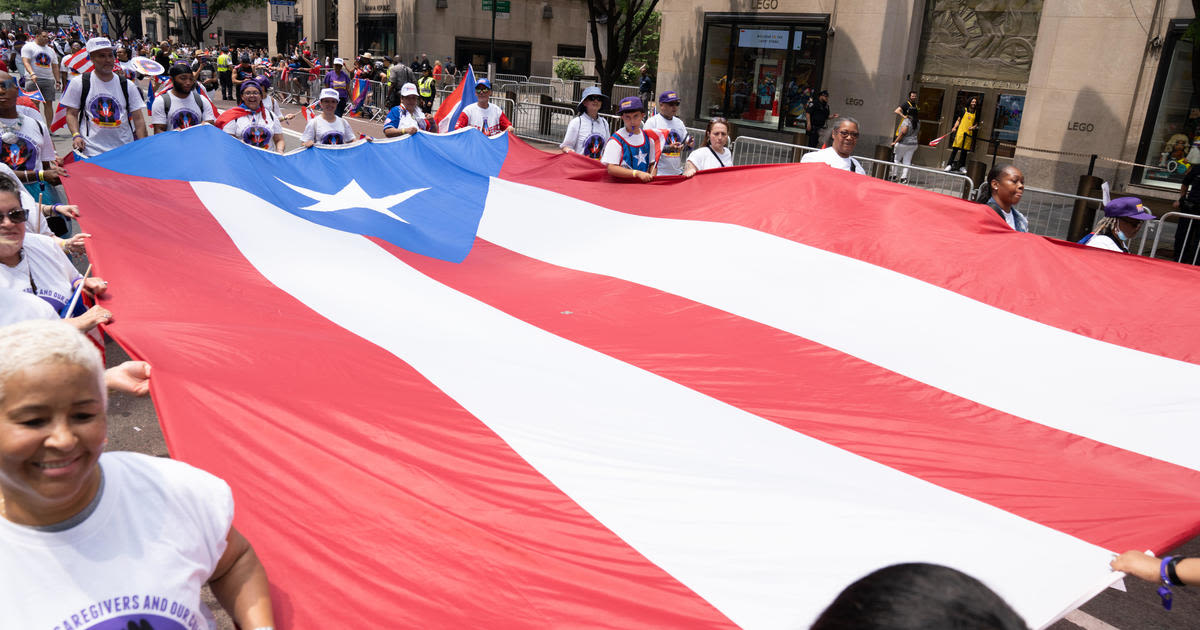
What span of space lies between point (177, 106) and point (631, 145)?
4.82 metres

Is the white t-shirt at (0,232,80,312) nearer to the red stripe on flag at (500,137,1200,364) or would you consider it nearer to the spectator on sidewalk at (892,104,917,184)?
the red stripe on flag at (500,137,1200,364)

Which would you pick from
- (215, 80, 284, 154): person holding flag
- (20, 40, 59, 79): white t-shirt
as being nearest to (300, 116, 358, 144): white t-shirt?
(215, 80, 284, 154): person holding flag

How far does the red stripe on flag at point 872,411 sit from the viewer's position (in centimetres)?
306

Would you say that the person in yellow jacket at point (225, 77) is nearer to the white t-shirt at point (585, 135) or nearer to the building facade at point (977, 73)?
the building facade at point (977, 73)

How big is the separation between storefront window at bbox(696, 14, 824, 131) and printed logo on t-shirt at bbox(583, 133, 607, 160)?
509 inches

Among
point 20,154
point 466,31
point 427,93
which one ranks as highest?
point 466,31

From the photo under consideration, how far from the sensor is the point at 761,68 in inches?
886

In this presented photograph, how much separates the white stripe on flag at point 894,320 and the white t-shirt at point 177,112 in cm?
408

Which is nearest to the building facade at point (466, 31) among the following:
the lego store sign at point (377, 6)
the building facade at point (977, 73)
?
the lego store sign at point (377, 6)

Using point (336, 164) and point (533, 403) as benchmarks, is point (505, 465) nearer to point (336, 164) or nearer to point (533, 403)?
point (533, 403)

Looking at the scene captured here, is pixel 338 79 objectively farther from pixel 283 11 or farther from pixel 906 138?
Result: pixel 283 11

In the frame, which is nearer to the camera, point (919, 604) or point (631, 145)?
point (919, 604)

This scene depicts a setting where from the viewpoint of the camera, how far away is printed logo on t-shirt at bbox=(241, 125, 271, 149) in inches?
352

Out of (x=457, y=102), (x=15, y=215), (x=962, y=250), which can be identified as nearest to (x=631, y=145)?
(x=457, y=102)
